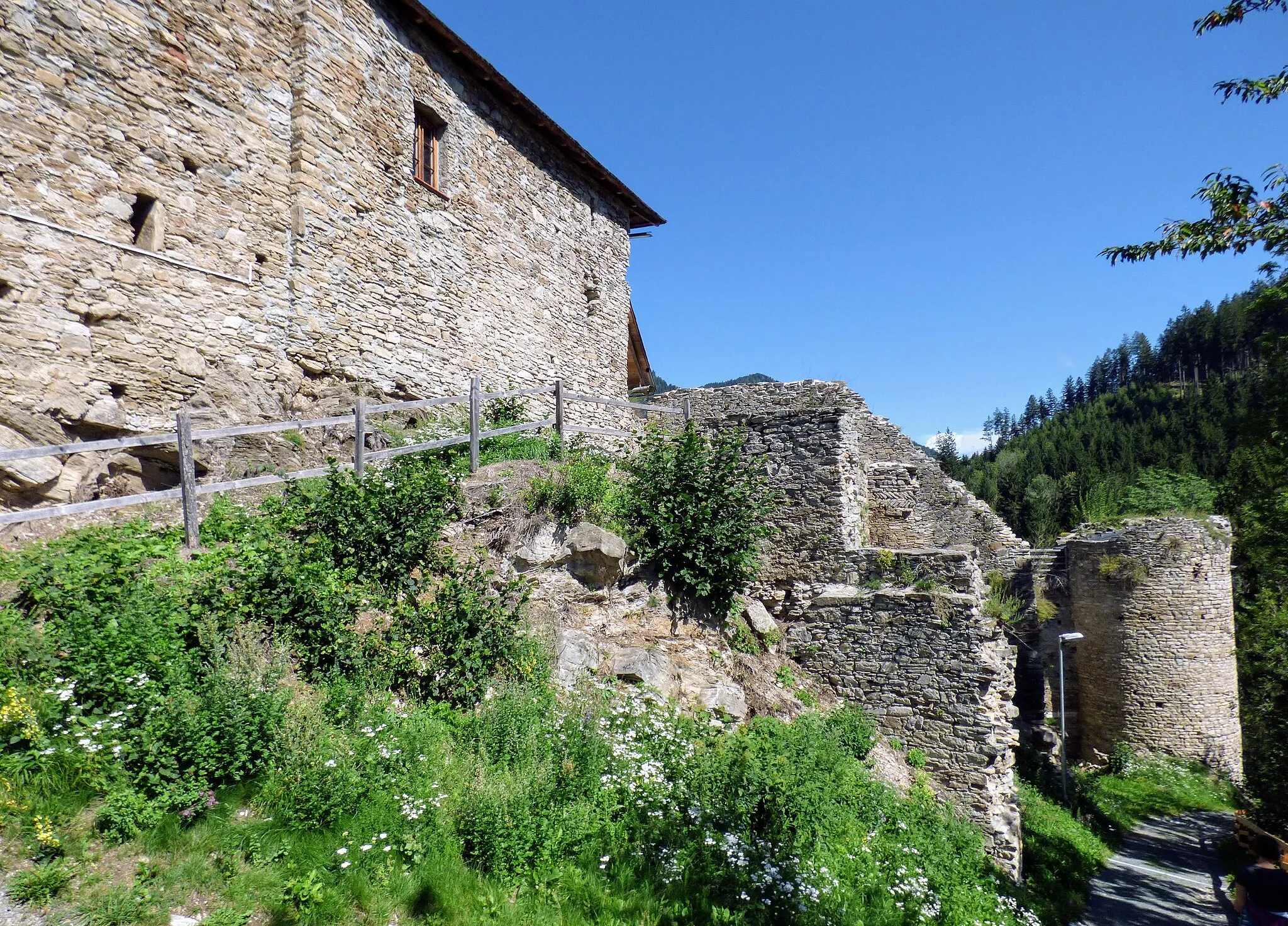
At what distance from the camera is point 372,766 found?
547 centimetres

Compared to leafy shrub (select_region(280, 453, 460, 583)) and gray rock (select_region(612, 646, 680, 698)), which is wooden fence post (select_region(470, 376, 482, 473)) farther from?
gray rock (select_region(612, 646, 680, 698))

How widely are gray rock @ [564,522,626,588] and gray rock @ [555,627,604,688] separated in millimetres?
900

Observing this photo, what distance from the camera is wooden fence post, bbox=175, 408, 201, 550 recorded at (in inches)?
299

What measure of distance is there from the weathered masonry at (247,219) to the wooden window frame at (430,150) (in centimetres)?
5

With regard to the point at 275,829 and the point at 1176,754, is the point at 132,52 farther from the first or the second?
the point at 1176,754

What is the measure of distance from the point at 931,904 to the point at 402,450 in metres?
8.81

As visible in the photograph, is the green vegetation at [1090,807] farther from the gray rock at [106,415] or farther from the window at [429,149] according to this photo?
the window at [429,149]

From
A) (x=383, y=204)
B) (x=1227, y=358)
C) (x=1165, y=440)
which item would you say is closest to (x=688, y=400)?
(x=383, y=204)

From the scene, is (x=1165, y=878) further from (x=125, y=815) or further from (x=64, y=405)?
(x=64, y=405)

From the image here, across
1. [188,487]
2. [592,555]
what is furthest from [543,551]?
[188,487]

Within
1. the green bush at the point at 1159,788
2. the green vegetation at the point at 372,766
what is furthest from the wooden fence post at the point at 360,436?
the green bush at the point at 1159,788

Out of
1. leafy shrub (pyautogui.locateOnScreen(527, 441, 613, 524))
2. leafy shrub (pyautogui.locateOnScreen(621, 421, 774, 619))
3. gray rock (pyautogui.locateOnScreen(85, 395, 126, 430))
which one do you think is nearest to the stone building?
leafy shrub (pyautogui.locateOnScreen(621, 421, 774, 619))

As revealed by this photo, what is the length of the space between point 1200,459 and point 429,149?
6885 centimetres

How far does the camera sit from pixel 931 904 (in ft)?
22.2
